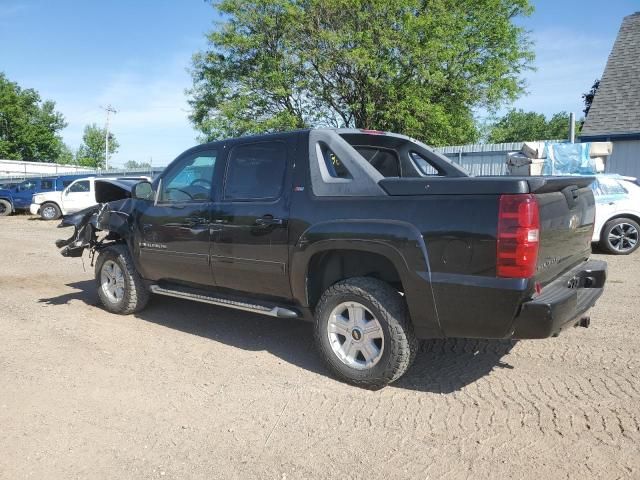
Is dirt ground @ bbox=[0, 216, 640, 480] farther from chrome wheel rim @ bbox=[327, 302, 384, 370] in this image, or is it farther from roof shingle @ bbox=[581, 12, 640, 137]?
roof shingle @ bbox=[581, 12, 640, 137]

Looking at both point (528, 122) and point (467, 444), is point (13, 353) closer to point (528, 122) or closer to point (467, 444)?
point (467, 444)

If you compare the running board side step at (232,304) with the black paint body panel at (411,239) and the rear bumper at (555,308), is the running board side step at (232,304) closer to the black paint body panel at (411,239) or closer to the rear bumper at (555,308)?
the black paint body panel at (411,239)

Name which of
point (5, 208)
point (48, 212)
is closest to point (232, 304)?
point (48, 212)

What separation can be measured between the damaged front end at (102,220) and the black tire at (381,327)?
2.92 metres

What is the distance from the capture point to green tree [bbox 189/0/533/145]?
795 inches

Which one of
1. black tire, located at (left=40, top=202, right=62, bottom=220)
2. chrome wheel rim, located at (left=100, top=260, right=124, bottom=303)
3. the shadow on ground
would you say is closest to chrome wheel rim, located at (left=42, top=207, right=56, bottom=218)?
black tire, located at (left=40, top=202, right=62, bottom=220)

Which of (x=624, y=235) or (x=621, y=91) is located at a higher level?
(x=621, y=91)

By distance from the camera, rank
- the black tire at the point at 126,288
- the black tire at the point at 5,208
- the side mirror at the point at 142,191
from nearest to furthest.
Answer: the side mirror at the point at 142,191, the black tire at the point at 126,288, the black tire at the point at 5,208

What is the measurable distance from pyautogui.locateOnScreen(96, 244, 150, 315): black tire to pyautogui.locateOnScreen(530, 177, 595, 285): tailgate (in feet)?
13.9

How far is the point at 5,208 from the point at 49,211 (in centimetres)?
523

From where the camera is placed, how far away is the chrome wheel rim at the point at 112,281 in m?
6.18

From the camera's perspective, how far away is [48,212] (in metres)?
22.2

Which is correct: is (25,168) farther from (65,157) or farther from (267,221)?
(267,221)

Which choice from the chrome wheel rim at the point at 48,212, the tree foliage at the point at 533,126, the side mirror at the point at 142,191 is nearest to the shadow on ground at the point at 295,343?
the side mirror at the point at 142,191
